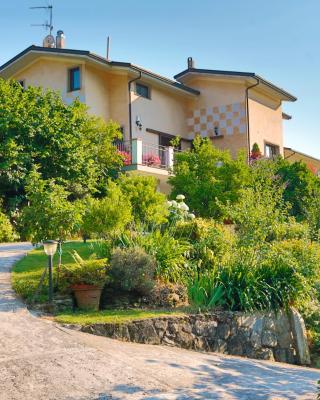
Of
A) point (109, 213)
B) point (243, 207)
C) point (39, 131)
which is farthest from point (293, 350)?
point (39, 131)

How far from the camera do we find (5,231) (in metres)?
19.5

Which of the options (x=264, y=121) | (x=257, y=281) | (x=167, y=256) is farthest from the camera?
(x=264, y=121)

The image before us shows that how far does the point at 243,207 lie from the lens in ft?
44.7

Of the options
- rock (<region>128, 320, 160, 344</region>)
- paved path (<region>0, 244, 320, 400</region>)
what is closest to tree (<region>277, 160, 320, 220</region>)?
rock (<region>128, 320, 160, 344</region>)

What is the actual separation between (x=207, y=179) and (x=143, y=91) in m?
8.20

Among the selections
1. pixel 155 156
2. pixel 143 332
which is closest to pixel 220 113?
pixel 155 156

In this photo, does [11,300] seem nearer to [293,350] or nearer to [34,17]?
[293,350]

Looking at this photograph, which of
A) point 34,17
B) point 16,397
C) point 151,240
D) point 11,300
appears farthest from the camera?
point 34,17

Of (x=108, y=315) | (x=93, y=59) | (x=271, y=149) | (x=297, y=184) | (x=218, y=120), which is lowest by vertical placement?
(x=108, y=315)

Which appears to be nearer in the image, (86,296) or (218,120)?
(86,296)

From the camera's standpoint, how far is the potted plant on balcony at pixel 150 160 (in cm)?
2488

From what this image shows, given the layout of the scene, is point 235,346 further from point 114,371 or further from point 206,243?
point 114,371

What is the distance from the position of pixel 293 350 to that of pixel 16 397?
6764 millimetres

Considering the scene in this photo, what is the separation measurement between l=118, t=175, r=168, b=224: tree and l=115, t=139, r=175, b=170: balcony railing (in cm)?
767
